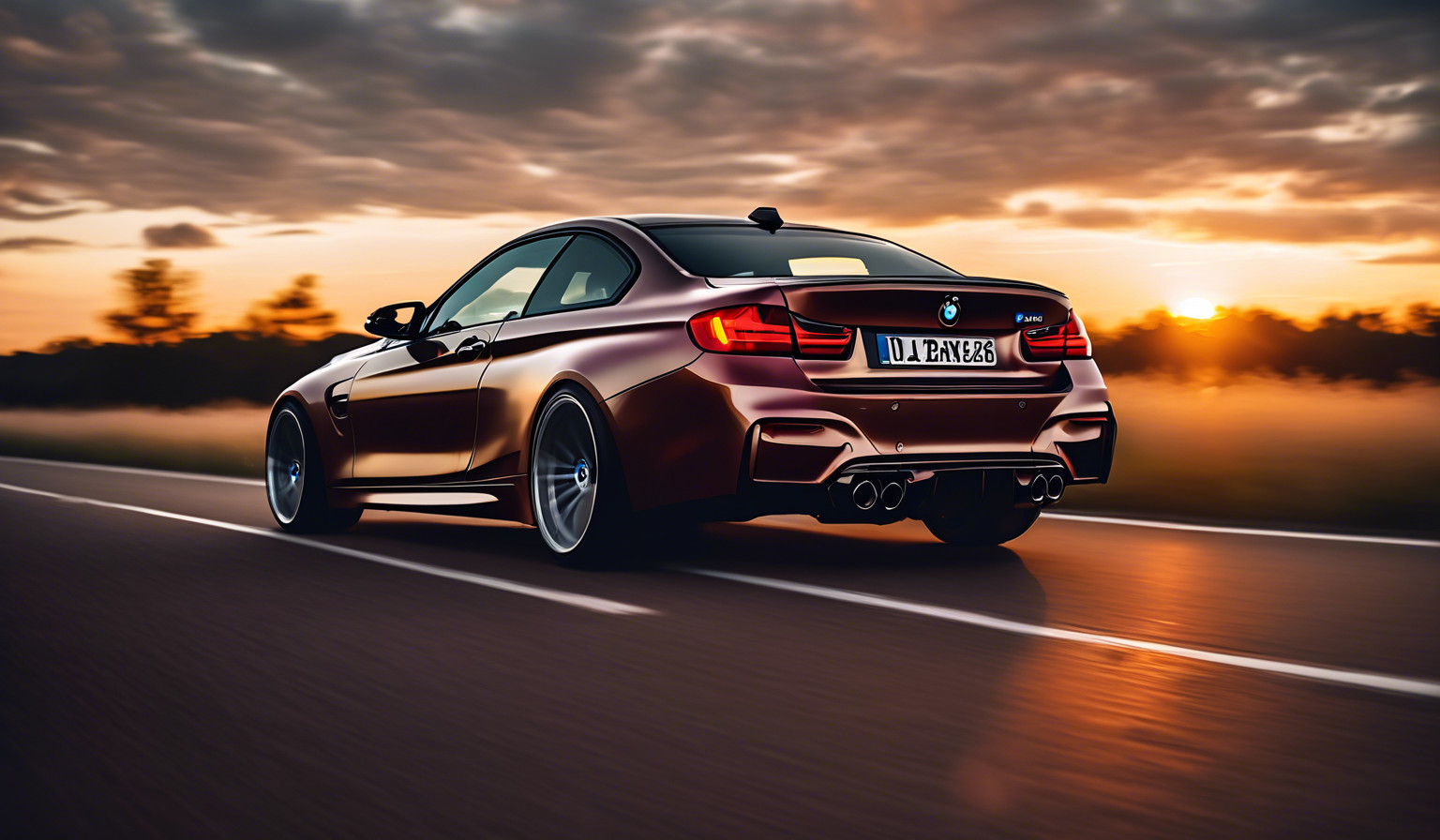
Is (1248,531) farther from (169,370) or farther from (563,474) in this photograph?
(169,370)

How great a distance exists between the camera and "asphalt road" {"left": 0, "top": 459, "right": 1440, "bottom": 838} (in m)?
3.36

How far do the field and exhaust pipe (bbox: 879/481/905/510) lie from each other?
4143 millimetres

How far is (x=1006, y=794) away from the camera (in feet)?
11.3

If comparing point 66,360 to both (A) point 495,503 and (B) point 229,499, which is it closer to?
(B) point 229,499

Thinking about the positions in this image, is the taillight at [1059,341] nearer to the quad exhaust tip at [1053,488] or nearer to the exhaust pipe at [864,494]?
the quad exhaust tip at [1053,488]

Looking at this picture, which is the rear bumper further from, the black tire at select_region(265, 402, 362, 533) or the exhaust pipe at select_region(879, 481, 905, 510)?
the black tire at select_region(265, 402, 362, 533)

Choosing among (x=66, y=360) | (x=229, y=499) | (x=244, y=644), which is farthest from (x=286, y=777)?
(x=66, y=360)

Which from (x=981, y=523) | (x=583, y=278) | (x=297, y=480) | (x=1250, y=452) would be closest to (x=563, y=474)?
(x=583, y=278)

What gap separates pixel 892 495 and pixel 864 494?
14cm

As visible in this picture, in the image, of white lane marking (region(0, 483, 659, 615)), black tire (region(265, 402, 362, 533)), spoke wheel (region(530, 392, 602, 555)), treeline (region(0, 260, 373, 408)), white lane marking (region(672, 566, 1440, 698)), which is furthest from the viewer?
treeline (region(0, 260, 373, 408))

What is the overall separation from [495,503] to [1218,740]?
4617mm

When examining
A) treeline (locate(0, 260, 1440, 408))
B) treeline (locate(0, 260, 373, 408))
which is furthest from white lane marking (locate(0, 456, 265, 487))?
treeline (locate(0, 260, 373, 408))

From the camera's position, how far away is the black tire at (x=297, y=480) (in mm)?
9625

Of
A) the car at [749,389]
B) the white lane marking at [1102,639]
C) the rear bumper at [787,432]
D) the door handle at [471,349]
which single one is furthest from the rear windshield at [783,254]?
the white lane marking at [1102,639]
